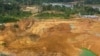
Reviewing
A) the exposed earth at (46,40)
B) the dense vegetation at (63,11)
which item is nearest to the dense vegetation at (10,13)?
the dense vegetation at (63,11)

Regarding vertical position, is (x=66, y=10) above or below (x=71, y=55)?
below

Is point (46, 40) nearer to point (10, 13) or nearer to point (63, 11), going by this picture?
point (10, 13)

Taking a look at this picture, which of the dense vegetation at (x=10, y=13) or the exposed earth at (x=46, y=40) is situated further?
the dense vegetation at (x=10, y=13)

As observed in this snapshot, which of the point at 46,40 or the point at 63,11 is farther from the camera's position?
the point at 63,11

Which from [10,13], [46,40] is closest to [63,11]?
[10,13]

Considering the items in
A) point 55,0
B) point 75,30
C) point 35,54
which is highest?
point 35,54

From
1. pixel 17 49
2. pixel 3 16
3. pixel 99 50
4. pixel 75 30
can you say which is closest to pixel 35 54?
pixel 17 49

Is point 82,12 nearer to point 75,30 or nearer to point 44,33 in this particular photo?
point 75,30

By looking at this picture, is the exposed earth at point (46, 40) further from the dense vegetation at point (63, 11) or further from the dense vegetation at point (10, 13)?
the dense vegetation at point (63, 11)
